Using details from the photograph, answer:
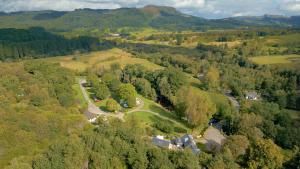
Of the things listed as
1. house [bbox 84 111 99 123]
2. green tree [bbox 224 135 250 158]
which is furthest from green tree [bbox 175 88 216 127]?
house [bbox 84 111 99 123]

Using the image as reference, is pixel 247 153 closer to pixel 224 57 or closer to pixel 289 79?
pixel 289 79

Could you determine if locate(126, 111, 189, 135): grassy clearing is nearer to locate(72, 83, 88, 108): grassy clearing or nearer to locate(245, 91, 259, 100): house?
locate(72, 83, 88, 108): grassy clearing

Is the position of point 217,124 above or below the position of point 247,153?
below

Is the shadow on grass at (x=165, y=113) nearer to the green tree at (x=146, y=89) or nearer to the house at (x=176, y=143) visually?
the green tree at (x=146, y=89)

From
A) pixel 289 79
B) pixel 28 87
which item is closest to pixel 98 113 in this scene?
pixel 28 87

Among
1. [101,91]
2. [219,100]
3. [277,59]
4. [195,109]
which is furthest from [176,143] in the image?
[277,59]
